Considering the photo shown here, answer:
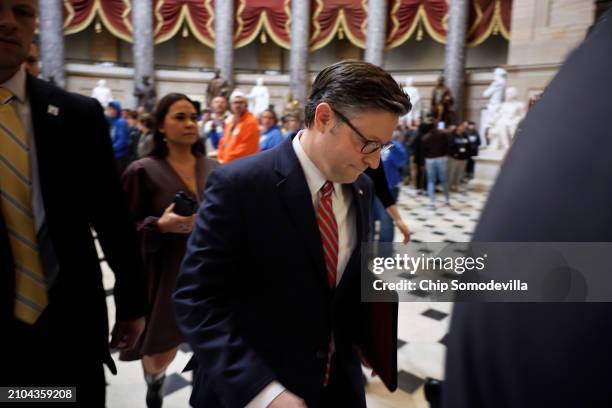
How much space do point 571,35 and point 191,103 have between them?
36.8 ft

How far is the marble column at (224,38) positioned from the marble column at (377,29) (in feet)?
18.2

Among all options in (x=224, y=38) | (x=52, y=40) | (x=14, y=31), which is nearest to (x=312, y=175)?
(x=14, y=31)

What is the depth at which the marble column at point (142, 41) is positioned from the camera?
57.4ft

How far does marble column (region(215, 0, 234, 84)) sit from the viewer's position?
59.8 ft

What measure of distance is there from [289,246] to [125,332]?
0.84 meters

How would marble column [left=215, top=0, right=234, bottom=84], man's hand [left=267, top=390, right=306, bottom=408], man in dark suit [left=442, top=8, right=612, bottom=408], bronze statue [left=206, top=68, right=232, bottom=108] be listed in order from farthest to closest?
1. marble column [left=215, top=0, right=234, bottom=84]
2. bronze statue [left=206, top=68, right=232, bottom=108]
3. man's hand [left=267, top=390, right=306, bottom=408]
4. man in dark suit [left=442, top=8, right=612, bottom=408]

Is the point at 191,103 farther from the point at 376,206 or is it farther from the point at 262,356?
the point at 376,206

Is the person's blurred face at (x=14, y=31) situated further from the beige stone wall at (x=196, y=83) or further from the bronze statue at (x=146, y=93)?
the beige stone wall at (x=196, y=83)

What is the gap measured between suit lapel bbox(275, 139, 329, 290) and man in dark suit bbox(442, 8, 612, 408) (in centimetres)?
77

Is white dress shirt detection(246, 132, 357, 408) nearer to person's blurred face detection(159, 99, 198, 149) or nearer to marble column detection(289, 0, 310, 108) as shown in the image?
person's blurred face detection(159, 99, 198, 149)


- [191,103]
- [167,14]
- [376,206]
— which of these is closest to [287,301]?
[191,103]

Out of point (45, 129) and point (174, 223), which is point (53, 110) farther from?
point (174, 223)

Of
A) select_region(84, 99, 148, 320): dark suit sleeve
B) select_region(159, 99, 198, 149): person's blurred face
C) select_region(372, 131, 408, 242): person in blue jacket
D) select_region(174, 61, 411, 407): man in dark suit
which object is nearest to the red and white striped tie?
select_region(174, 61, 411, 407): man in dark suit

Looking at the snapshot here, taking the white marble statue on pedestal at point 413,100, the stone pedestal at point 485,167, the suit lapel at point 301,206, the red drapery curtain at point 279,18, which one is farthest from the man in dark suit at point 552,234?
the red drapery curtain at point 279,18
